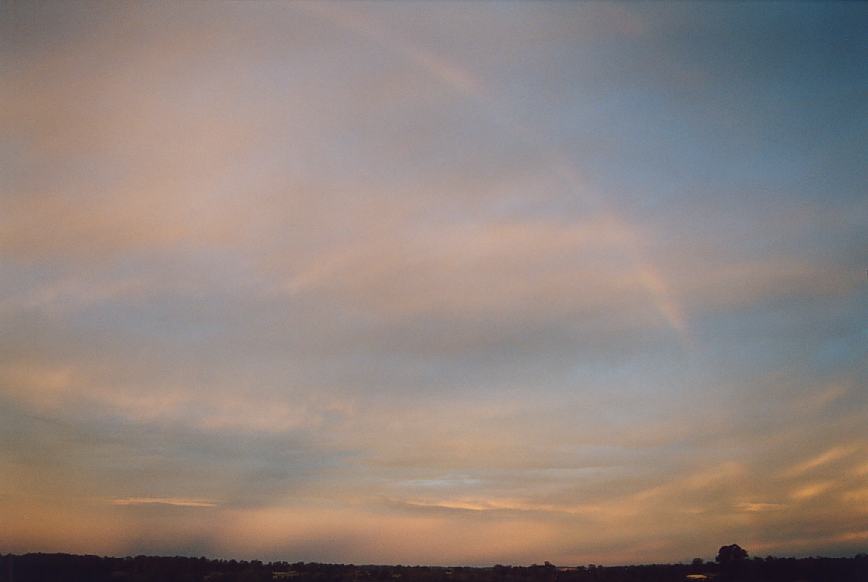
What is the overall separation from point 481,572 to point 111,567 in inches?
1715

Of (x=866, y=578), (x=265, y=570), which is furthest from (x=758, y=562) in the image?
(x=265, y=570)

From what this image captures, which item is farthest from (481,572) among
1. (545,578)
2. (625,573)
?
(625,573)

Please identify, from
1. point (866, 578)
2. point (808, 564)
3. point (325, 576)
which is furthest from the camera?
point (808, 564)

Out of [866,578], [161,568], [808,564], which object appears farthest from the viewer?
[808,564]

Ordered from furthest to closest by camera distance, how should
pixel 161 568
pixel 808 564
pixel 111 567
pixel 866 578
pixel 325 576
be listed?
pixel 808 564, pixel 325 576, pixel 161 568, pixel 866 578, pixel 111 567

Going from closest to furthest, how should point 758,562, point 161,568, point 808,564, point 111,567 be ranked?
point 111,567, point 161,568, point 808,564, point 758,562

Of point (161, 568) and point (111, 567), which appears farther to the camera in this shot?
point (161, 568)

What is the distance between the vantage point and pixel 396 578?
84.4 m

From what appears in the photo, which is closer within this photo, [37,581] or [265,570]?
[37,581]

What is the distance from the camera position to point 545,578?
82875 millimetres

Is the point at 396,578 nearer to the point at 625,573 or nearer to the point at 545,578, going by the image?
the point at 545,578

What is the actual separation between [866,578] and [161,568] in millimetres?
67224

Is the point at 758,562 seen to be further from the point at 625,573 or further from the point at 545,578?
the point at 545,578

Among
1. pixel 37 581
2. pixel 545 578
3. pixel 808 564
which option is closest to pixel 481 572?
pixel 545 578
